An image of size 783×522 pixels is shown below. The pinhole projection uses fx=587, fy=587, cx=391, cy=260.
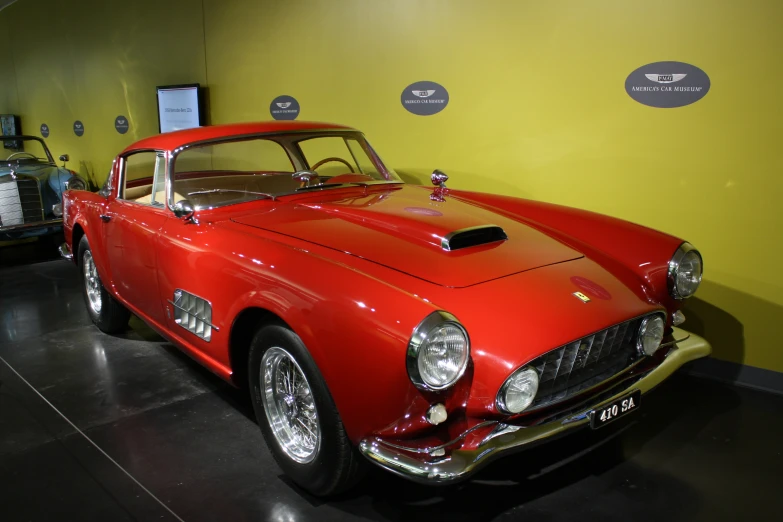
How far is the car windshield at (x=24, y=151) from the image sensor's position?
22.1 feet

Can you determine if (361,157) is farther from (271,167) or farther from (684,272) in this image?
(684,272)

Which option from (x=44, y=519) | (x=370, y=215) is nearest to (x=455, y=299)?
(x=370, y=215)

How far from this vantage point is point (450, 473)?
1.59 metres

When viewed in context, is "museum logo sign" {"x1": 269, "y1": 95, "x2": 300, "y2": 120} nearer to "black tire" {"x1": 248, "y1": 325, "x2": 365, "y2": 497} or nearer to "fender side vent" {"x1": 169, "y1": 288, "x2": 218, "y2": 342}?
"fender side vent" {"x1": 169, "y1": 288, "x2": 218, "y2": 342}

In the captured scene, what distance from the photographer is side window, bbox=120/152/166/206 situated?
9.59 ft

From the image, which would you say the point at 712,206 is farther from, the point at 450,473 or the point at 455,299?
the point at 450,473

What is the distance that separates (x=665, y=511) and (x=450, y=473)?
0.98 meters

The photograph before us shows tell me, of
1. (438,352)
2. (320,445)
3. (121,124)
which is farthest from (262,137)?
(121,124)

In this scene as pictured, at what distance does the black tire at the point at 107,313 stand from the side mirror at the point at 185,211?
1299mm

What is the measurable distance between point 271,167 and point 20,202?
3949 millimetres

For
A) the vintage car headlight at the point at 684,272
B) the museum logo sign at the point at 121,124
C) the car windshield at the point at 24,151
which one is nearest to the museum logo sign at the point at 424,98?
the vintage car headlight at the point at 684,272

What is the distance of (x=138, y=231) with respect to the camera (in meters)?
2.97

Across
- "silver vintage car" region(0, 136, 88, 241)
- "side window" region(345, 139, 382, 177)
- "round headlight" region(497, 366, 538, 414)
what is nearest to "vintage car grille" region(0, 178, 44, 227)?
"silver vintage car" region(0, 136, 88, 241)

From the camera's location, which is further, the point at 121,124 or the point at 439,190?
the point at 121,124
